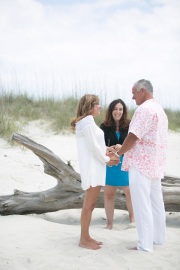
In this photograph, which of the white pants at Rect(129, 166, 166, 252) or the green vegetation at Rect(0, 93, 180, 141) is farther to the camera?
the green vegetation at Rect(0, 93, 180, 141)

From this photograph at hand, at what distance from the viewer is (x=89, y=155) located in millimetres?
2705

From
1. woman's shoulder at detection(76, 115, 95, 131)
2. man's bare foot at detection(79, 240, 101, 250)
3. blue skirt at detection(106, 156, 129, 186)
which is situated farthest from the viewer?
blue skirt at detection(106, 156, 129, 186)

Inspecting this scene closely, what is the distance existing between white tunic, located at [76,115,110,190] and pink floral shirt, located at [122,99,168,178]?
0.32 meters

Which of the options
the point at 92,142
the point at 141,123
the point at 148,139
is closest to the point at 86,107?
the point at 92,142

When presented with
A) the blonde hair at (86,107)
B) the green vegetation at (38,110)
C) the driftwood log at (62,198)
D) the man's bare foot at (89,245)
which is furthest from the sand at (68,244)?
the green vegetation at (38,110)

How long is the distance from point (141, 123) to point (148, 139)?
20cm

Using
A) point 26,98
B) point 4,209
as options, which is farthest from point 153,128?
point 26,98

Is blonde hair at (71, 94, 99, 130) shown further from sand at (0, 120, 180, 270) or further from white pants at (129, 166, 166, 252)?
sand at (0, 120, 180, 270)

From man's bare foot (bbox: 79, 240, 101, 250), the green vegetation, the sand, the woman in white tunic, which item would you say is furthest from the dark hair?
the green vegetation

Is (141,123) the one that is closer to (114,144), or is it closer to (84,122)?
(84,122)

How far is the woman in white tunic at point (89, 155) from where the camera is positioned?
2639 millimetres

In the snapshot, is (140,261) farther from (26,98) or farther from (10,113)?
(26,98)

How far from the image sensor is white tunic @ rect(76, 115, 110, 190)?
104 inches

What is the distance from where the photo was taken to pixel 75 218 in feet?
13.9
